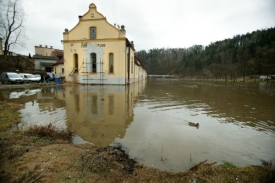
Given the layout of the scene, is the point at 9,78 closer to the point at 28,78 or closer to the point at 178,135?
the point at 28,78

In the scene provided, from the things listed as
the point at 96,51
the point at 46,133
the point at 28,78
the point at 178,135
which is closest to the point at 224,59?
the point at 96,51

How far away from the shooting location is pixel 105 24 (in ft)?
81.7

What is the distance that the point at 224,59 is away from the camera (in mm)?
90625

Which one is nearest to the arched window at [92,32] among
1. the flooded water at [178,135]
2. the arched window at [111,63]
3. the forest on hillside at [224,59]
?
the arched window at [111,63]

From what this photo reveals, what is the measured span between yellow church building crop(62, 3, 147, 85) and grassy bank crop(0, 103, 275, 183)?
70.7ft

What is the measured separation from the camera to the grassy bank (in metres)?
2.85

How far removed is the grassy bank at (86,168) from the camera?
2.85 m

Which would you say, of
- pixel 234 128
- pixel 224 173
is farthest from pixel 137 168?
pixel 234 128

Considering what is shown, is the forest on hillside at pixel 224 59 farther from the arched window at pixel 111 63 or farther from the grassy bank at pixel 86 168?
the grassy bank at pixel 86 168

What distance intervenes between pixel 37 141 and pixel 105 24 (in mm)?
23725

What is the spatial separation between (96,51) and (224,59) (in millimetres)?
85614

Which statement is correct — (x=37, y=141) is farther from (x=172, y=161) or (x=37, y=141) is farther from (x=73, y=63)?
(x=73, y=63)

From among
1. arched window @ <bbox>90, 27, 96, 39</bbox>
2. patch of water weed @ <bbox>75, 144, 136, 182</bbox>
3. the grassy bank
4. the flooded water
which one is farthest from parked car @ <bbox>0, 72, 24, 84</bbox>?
patch of water weed @ <bbox>75, 144, 136, 182</bbox>

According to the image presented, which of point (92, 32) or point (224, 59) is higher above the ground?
point (224, 59)
